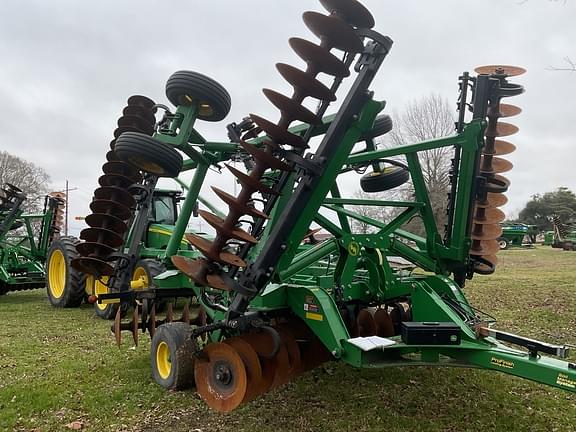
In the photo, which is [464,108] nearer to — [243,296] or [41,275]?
[243,296]

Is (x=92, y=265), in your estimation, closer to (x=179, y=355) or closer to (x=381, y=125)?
(x=179, y=355)

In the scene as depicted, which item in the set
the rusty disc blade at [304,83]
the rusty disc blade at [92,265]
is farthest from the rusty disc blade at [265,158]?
the rusty disc blade at [92,265]

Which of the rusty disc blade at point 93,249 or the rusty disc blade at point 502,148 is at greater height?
the rusty disc blade at point 502,148

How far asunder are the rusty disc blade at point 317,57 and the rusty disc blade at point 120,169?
2.65 meters

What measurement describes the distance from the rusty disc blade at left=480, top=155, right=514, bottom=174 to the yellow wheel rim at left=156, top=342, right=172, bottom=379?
3168mm

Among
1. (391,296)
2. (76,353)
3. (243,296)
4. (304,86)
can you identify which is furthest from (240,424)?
(76,353)

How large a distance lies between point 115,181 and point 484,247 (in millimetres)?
3645

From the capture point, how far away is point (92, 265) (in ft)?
15.9

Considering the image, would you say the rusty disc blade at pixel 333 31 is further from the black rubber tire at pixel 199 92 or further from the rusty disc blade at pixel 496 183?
the rusty disc blade at pixel 496 183

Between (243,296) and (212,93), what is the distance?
189 centimetres

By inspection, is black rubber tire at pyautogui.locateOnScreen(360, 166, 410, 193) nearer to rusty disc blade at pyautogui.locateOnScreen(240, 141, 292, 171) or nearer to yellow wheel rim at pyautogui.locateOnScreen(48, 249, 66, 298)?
rusty disc blade at pyautogui.locateOnScreen(240, 141, 292, 171)

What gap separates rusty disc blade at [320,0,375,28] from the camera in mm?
2969

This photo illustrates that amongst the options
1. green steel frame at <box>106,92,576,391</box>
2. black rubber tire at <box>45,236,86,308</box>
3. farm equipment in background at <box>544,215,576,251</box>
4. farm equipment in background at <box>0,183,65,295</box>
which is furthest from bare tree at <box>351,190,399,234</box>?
farm equipment in background at <box>544,215,576,251</box>

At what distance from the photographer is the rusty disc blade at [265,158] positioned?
3.03 metres
